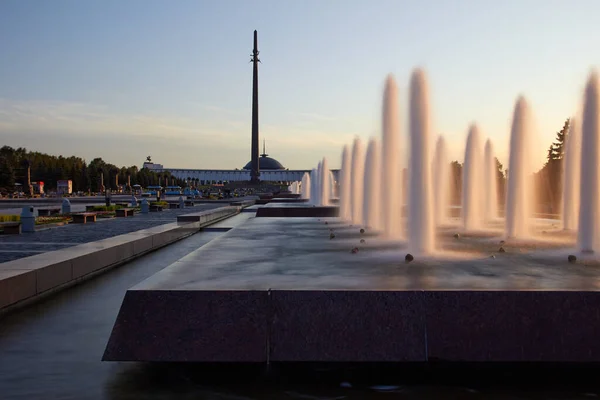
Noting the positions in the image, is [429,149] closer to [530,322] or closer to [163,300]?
[530,322]

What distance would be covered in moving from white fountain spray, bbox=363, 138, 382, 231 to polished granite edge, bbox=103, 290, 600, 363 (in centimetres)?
1079

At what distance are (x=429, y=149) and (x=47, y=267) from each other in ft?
19.8

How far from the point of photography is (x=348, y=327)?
526 cm

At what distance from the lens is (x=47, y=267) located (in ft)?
29.7

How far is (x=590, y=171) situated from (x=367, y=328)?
6.68m

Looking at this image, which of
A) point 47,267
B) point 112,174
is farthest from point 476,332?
point 112,174

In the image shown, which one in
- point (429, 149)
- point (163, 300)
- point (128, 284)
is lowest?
point (128, 284)

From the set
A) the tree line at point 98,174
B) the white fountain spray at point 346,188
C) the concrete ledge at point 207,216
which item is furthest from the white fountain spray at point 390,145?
the tree line at point 98,174

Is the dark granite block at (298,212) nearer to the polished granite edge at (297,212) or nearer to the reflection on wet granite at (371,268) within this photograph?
the polished granite edge at (297,212)

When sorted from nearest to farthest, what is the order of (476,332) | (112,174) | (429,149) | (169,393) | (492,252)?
(169,393), (476,332), (492,252), (429,149), (112,174)

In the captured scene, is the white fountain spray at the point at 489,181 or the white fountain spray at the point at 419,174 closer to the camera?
the white fountain spray at the point at 419,174

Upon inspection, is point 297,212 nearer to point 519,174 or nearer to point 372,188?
point 372,188

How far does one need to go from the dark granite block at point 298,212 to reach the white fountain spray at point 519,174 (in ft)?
25.2

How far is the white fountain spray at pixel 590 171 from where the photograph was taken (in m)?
9.58
